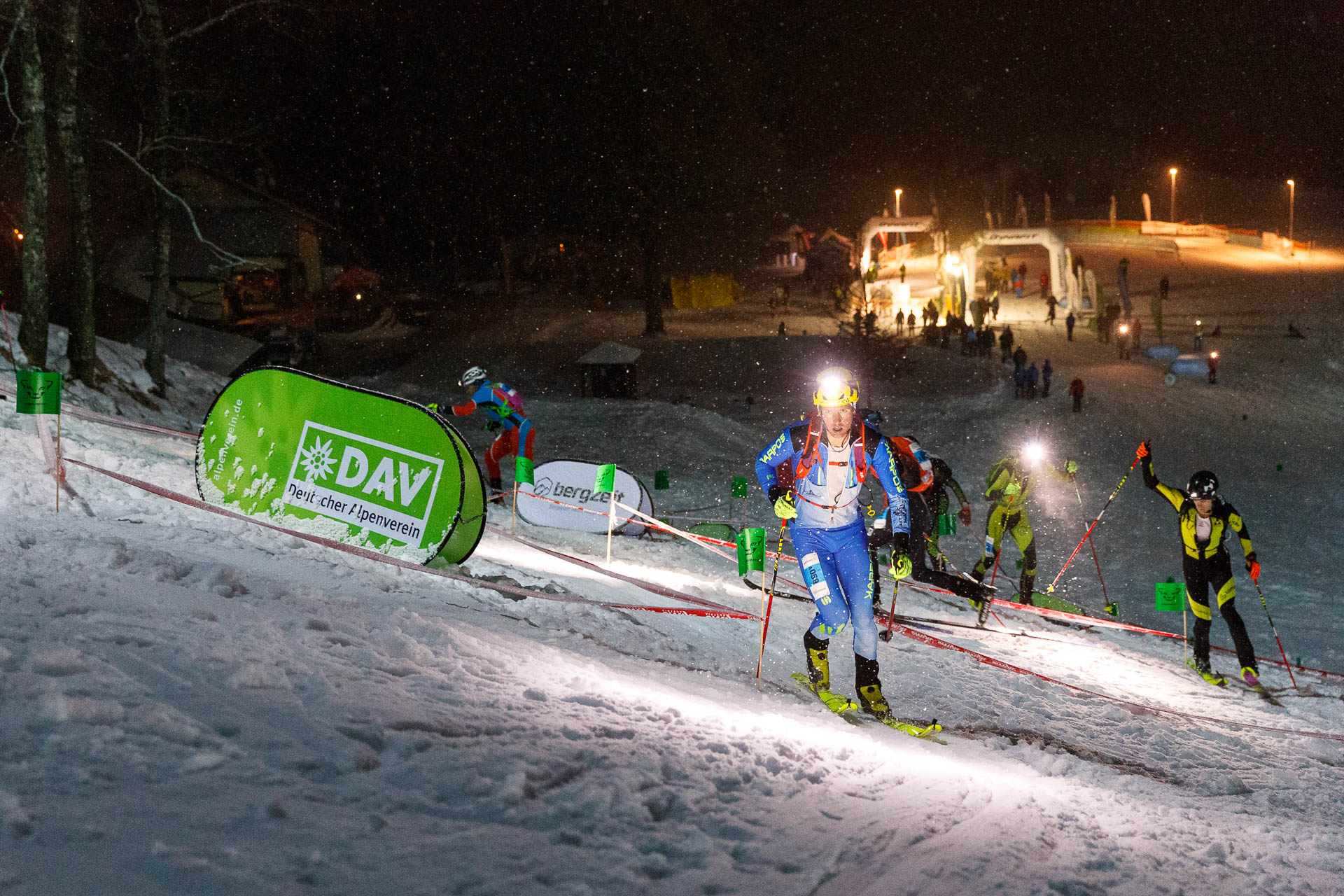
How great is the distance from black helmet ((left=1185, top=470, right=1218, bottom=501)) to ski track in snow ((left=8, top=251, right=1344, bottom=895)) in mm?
1659

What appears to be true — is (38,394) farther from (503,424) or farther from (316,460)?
(503,424)

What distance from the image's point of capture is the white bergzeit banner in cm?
1250

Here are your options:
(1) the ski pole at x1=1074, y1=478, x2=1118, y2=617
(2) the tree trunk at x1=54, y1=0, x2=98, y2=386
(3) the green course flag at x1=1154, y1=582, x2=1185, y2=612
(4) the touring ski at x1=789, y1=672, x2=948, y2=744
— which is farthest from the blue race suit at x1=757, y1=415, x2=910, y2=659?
(2) the tree trunk at x1=54, y1=0, x2=98, y2=386

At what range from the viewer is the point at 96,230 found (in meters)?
42.5

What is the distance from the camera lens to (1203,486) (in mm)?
9141

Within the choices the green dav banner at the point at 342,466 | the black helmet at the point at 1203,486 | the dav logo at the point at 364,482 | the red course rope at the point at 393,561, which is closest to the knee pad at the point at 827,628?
the red course rope at the point at 393,561

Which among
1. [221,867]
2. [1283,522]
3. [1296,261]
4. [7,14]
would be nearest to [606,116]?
[7,14]

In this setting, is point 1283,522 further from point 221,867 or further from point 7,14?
point 7,14

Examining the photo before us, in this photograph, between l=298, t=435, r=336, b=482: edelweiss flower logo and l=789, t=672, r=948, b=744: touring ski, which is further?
l=298, t=435, r=336, b=482: edelweiss flower logo

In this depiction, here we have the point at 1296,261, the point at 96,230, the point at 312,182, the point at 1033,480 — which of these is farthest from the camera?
the point at 312,182

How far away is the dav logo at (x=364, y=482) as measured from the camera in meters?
7.63

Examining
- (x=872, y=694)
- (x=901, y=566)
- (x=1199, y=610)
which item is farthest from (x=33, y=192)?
(x=1199, y=610)

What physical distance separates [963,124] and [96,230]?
92768 millimetres

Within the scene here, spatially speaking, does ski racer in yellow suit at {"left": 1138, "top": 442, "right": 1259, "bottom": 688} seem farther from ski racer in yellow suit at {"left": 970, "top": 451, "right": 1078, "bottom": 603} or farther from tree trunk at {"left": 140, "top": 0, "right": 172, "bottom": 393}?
tree trunk at {"left": 140, "top": 0, "right": 172, "bottom": 393}
